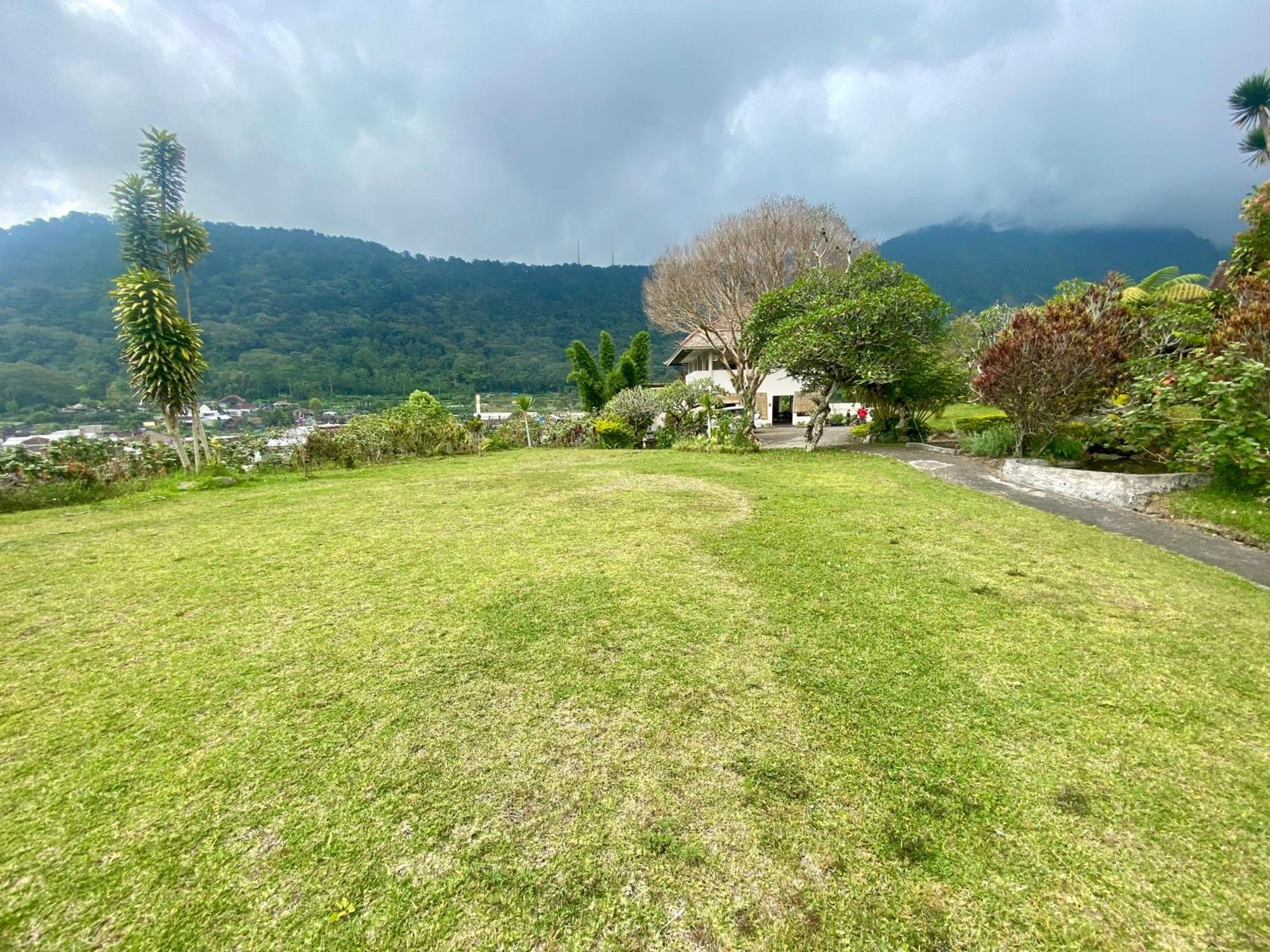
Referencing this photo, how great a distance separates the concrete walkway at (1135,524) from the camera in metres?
4.45

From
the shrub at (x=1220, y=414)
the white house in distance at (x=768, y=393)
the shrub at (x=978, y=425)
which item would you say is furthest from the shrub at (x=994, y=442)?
the white house in distance at (x=768, y=393)

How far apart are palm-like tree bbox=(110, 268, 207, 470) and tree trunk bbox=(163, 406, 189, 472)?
15 mm

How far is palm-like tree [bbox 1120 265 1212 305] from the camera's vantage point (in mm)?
14445

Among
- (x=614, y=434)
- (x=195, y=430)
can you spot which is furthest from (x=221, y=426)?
(x=614, y=434)

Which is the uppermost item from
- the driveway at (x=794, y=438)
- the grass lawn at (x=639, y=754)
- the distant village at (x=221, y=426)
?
the distant village at (x=221, y=426)

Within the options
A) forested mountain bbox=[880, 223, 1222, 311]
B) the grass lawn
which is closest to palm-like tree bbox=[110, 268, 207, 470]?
the grass lawn

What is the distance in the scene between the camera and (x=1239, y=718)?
2336 millimetres

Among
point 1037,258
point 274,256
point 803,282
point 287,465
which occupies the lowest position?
point 287,465

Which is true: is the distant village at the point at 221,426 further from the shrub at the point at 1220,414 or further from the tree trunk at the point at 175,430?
the shrub at the point at 1220,414

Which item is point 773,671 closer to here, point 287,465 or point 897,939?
point 897,939

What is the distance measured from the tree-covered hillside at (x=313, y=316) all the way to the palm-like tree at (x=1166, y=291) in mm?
36495

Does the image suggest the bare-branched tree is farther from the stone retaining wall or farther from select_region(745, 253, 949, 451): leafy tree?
the stone retaining wall

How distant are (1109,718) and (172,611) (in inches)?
238

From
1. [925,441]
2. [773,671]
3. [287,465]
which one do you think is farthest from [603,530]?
[925,441]
